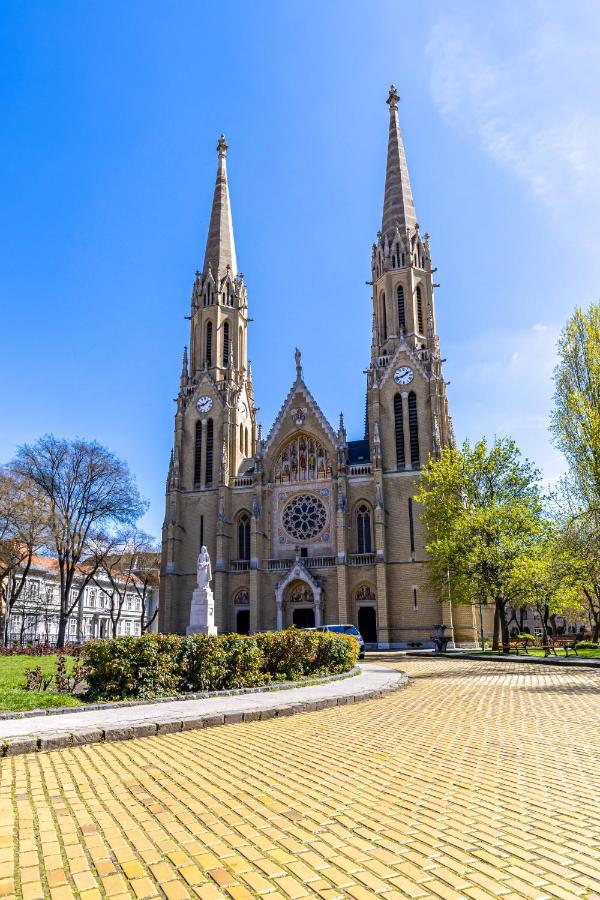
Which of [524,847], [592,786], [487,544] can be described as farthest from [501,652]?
[524,847]

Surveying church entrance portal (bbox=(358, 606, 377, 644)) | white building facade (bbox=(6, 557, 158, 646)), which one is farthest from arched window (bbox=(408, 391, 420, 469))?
white building facade (bbox=(6, 557, 158, 646))

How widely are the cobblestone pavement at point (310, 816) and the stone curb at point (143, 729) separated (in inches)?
10.1

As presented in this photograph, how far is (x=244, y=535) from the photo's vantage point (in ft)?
160

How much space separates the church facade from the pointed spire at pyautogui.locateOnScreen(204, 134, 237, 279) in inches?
85.7

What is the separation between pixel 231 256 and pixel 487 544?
129 ft

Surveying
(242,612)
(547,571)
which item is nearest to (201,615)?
(547,571)

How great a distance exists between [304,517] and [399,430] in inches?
383

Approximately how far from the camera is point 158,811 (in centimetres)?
488

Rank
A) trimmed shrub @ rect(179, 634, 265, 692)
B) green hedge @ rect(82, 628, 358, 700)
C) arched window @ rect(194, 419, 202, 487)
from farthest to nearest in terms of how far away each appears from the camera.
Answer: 1. arched window @ rect(194, 419, 202, 487)
2. trimmed shrub @ rect(179, 634, 265, 692)
3. green hedge @ rect(82, 628, 358, 700)

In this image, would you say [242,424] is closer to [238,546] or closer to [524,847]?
[238,546]

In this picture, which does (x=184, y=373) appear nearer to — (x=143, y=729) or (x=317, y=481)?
(x=317, y=481)

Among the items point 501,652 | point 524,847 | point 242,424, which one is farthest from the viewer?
point 242,424

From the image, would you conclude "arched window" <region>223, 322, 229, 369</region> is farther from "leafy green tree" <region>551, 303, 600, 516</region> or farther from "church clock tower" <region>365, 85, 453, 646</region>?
"leafy green tree" <region>551, 303, 600, 516</region>

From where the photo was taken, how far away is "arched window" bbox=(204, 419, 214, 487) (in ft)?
164
